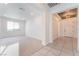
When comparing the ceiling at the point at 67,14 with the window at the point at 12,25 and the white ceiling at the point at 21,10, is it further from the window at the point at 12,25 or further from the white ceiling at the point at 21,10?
the window at the point at 12,25

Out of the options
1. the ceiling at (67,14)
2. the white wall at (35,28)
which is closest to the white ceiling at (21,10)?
the white wall at (35,28)

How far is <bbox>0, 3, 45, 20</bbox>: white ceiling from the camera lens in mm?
967

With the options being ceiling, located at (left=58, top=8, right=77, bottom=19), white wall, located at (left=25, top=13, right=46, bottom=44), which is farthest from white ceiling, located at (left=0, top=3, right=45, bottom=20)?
ceiling, located at (left=58, top=8, right=77, bottom=19)

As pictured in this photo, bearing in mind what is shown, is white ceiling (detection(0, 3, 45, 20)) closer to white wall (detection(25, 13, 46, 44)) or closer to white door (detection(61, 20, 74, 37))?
white wall (detection(25, 13, 46, 44))

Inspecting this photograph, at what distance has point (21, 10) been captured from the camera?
101cm

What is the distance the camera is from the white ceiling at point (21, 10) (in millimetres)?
967

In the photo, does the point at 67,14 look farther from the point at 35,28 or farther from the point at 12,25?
the point at 12,25

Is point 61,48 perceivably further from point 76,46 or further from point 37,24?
point 37,24

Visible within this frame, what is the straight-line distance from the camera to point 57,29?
1.21 meters

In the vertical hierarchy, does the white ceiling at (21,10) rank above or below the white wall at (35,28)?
above

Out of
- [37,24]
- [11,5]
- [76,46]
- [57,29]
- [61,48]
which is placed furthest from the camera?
[76,46]

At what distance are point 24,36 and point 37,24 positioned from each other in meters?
0.29

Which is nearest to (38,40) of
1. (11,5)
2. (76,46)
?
(11,5)

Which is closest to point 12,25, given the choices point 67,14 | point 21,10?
point 21,10
